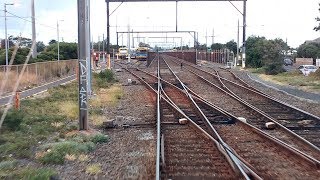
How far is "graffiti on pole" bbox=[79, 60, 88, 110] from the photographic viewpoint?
13.4 meters

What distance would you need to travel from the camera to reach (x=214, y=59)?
250ft

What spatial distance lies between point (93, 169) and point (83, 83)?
484 cm

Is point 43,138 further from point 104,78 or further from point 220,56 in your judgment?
point 220,56

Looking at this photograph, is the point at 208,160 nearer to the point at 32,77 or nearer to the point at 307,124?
the point at 307,124

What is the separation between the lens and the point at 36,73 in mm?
30594

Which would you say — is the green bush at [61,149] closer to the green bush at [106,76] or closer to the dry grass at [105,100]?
the dry grass at [105,100]

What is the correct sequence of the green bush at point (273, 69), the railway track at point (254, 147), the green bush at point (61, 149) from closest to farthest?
1. the railway track at point (254, 147)
2. the green bush at point (61, 149)
3. the green bush at point (273, 69)

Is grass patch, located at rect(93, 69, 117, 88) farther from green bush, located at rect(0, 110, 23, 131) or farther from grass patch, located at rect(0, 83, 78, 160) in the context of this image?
green bush, located at rect(0, 110, 23, 131)

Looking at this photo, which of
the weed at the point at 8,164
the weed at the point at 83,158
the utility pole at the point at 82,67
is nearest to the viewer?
the weed at the point at 8,164

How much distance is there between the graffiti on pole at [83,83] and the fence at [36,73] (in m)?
9.15

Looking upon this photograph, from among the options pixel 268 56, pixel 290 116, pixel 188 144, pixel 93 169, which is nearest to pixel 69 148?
pixel 93 169

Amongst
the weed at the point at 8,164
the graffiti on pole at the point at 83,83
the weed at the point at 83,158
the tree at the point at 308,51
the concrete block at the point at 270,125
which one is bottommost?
the weed at the point at 83,158

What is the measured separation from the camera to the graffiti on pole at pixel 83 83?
13391 millimetres

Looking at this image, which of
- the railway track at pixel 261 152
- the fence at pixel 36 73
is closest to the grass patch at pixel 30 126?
the fence at pixel 36 73
